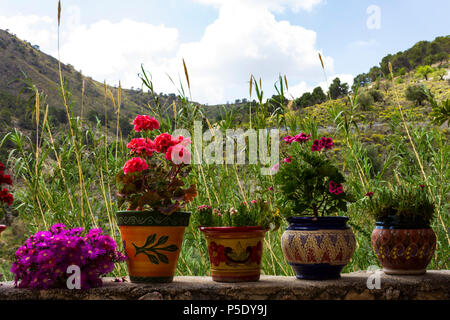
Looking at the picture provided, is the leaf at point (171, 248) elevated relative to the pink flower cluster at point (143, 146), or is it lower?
lower

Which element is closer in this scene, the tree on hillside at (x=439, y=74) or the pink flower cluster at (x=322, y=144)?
the pink flower cluster at (x=322, y=144)

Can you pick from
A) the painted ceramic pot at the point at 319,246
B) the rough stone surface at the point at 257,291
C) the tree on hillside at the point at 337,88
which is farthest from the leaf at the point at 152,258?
the tree on hillside at the point at 337,88

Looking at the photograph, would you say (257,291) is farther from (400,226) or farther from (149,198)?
(400,226)

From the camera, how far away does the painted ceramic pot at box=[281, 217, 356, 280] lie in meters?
1.90

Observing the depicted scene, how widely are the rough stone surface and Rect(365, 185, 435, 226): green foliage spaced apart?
0.94 feet

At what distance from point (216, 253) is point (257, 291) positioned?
0.88 ft

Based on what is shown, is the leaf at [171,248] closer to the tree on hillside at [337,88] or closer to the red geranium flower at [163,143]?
the red geranium flower at [163,143]

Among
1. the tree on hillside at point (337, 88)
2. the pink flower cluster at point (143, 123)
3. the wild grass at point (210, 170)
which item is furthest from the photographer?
the tree on hillside at point (337, 88)

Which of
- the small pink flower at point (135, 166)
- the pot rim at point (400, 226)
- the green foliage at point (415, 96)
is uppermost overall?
the green foliage at point (415, 96)

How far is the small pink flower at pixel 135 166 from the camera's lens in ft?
6.30

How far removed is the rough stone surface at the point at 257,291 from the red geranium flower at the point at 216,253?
104 mm

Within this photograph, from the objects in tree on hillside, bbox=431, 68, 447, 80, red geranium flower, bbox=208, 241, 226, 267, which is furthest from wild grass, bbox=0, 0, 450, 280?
tree on hillside, bbox=431, 68, 447, 80

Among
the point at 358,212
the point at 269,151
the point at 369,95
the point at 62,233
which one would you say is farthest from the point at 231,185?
the point at 369,95

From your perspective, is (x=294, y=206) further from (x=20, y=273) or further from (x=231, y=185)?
(x=20, y=273)
